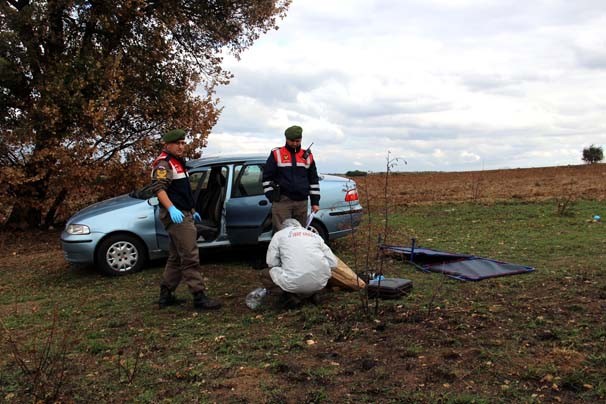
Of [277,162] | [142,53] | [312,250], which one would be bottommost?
[312,250]

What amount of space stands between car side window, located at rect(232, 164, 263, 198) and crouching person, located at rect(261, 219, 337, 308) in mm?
2699

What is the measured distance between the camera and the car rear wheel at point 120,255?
817 centimetres

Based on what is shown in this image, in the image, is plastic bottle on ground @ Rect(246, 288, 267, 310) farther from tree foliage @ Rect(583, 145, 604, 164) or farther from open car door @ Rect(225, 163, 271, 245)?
tree foliage @ Rect(583, 145, 604, 164)

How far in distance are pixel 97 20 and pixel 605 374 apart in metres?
11.7

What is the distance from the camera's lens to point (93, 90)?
1195 cm

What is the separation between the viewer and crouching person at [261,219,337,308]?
18.0ft

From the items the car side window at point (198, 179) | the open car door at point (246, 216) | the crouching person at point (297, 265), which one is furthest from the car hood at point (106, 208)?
the crouching person at point (297, 265)

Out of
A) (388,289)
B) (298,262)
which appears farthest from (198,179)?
(388,289)

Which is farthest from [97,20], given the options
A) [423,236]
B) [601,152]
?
[601,152]

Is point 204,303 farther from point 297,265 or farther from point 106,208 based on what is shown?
point 106,208

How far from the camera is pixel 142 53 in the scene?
42.5 feet

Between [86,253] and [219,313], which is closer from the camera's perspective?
[219,313]

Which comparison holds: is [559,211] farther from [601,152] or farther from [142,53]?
[601,152]

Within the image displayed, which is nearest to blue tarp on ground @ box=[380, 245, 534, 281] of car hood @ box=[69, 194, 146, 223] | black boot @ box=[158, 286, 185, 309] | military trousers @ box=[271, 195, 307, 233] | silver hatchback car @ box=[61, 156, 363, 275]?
silver hatchback car @ box=[61, 156, 363, 275]
